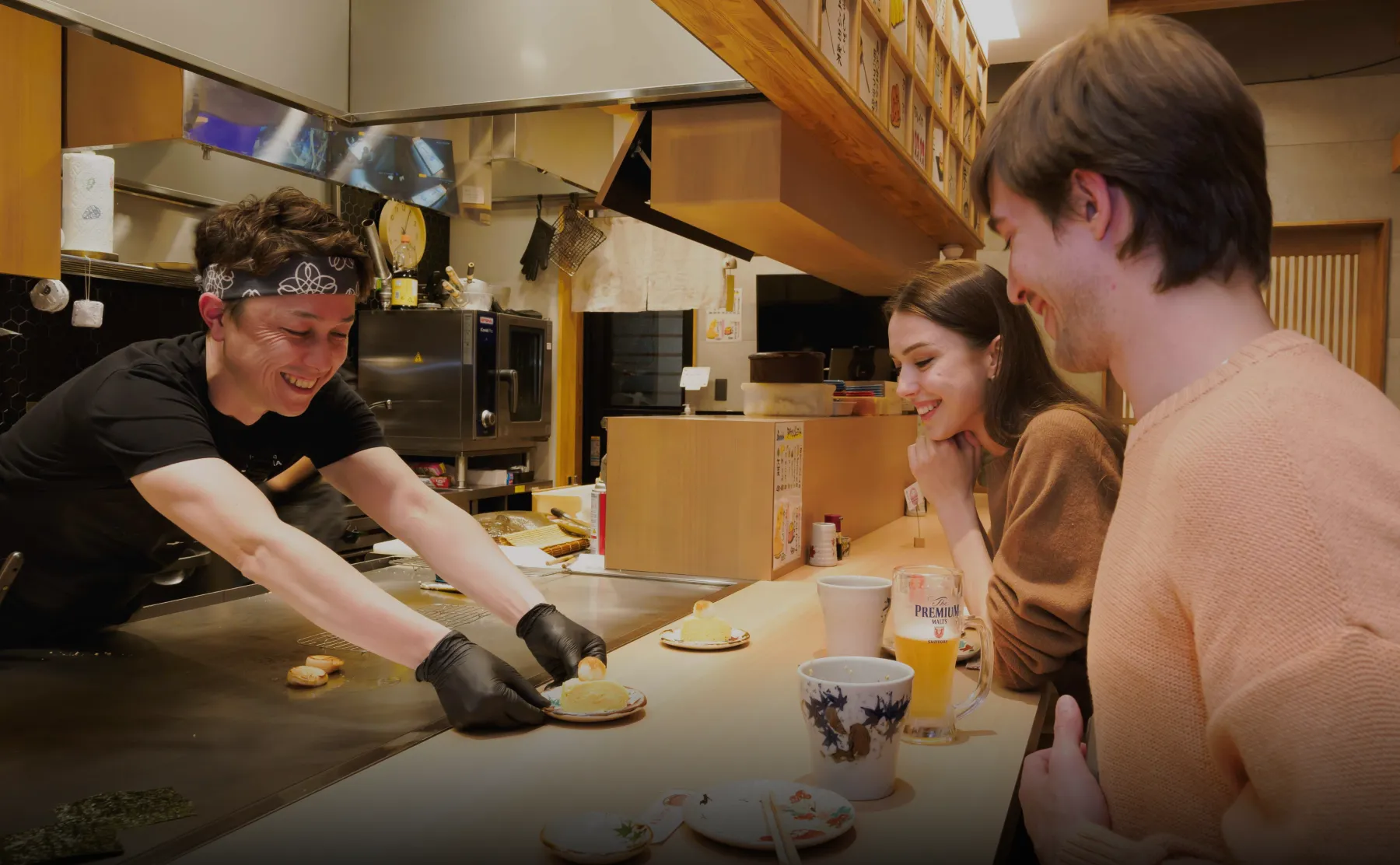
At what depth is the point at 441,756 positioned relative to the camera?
1159 millimetres

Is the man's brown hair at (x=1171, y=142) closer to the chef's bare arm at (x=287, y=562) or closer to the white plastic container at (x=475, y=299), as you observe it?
the chef's bare arm at (x=287, y=562)

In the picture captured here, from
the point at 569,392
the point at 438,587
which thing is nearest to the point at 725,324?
the point at 569,392

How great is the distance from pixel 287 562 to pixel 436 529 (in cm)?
49

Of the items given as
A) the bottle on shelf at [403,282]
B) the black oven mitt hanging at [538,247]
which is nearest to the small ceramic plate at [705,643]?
the bottle on shelf at [403,282]

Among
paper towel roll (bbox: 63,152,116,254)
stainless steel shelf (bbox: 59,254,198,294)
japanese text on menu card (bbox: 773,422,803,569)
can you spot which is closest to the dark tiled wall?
stainless steel shelf (bbox: 59,254,198,294)

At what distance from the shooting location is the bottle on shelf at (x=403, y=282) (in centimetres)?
523

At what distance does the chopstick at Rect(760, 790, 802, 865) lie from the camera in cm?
87

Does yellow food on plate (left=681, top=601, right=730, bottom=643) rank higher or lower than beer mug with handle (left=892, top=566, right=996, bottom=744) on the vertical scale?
lower

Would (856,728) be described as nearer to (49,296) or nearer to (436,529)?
(436,529)

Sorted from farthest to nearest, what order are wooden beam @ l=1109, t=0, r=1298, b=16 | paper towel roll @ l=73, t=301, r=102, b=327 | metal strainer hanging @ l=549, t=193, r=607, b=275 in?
metal strainer hanging @ l=549, t=193, r=607, b=275 < wooden beam @ l=1109, t=0, r=1298, b=16 < paper towel roll @ l=73, t=301, r=102, b=327

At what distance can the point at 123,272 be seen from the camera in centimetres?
365

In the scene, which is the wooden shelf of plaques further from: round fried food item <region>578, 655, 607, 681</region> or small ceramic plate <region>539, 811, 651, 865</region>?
round fried food item <region>578, 655, 607, 681</region>

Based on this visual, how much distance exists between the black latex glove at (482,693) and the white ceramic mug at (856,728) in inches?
15.5

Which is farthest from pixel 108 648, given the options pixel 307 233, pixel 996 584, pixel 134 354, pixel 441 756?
pixel 996 584
